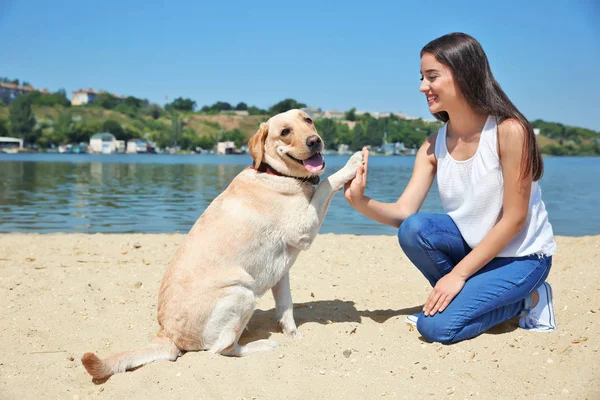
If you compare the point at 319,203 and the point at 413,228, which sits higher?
the point at 319,203

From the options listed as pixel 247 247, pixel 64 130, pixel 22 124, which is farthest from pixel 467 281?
pixel 64 130

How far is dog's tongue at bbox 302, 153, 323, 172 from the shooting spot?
3791 mm

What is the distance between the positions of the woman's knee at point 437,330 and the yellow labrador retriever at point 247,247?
3.23 feet

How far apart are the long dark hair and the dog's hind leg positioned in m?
2.08

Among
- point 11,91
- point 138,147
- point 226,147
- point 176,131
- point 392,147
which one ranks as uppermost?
point 11,91

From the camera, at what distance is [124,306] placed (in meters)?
4.85

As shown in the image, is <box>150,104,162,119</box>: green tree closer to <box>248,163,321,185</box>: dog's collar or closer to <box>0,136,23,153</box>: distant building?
<box>0,136,23,153</box>: distant building

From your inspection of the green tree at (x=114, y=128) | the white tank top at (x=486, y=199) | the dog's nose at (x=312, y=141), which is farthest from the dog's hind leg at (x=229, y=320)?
the green tree at (x=114, y=128)

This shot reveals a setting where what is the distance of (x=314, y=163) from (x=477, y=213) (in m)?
1.28

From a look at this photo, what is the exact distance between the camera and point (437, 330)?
3.78 m

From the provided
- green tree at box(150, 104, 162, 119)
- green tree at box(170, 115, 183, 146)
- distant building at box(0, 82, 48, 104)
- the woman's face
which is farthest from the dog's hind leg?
distant building at box(0, 82, 48, 104)

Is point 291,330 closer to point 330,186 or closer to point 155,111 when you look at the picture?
point 330,186

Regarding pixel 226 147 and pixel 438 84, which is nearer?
pixel 438 84

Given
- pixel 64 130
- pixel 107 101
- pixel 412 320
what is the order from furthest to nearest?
pixel 107 101 < pixel 64 130 < pixel 412 320
